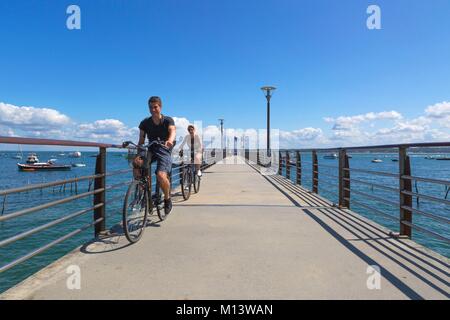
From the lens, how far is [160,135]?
4.72 meters

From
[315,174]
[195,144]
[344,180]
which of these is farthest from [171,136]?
[315,174]

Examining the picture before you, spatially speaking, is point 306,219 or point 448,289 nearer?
point 448,289

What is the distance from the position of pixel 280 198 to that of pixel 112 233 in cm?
446

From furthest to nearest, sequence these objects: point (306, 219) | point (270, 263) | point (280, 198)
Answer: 1. point (280, 198)
2. point (306, 219)
3. point (270, 263)

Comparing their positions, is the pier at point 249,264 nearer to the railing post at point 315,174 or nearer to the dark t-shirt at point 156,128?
the dark t-shirt at point 156,128

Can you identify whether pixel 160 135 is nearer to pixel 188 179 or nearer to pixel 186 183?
pixel 186 183

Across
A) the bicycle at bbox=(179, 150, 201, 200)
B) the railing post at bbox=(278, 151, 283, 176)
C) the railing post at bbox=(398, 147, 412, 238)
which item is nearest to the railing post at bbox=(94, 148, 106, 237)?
the bicycle at bbox=(179, 150, 201, 200)

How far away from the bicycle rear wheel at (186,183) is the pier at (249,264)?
6.52 ft

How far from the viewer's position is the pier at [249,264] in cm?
250

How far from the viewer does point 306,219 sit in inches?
206

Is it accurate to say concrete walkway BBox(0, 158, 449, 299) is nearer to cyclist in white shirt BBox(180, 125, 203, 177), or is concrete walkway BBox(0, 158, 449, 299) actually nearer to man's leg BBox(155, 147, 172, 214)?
man's leg BBox(155, 147, 172, 214)

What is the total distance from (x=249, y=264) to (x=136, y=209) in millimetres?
1851

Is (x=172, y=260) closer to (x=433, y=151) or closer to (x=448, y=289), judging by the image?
(x=448, y=289)
